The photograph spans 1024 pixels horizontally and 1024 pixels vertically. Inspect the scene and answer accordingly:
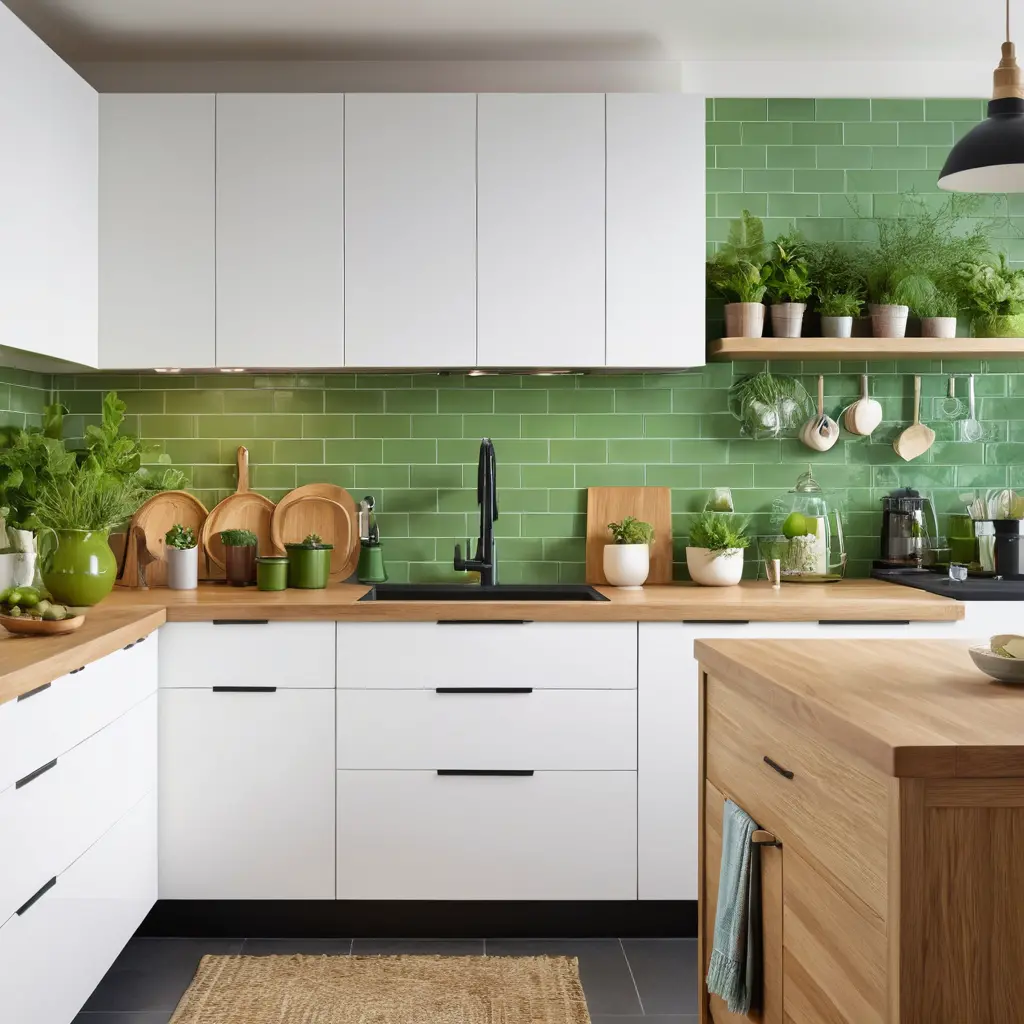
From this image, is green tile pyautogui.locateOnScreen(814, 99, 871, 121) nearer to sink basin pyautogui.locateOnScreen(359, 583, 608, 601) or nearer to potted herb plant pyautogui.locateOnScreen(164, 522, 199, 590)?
sink basin pyautogui.locateOnScreen(359, 583, 608, 601)

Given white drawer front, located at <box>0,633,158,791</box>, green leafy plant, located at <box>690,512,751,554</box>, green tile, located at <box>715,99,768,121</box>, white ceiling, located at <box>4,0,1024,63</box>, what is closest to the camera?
white drawer front, located at <box>0,633,158,791</box>

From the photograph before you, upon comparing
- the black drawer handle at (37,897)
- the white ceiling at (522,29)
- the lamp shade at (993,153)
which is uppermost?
the white ceiling at (522,29)

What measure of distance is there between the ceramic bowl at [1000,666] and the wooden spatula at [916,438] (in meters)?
2.13

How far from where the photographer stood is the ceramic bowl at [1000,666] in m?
1.63

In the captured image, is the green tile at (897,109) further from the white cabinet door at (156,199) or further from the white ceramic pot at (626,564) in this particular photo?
the white cabinet door at (156,199)

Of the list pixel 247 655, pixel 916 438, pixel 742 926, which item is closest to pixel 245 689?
pixel 247 655

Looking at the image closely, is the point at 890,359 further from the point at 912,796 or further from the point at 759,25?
the point at 912,796

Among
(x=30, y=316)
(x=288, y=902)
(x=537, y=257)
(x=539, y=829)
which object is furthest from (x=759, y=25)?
(x=288, y=902)

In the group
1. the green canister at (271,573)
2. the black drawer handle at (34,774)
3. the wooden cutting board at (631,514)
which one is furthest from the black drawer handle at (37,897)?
the wooden cutting board at (631,514)

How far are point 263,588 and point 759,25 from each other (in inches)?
94.7

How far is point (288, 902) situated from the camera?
9.92ft

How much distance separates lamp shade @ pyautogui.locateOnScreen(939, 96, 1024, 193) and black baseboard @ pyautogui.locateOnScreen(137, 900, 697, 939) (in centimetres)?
209

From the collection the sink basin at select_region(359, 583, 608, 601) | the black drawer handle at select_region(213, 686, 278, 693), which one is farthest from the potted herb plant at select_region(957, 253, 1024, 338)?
the black drawer handle at select_region(213, 686, 278, 693)

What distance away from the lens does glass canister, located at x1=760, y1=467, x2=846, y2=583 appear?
3523 millimetres
